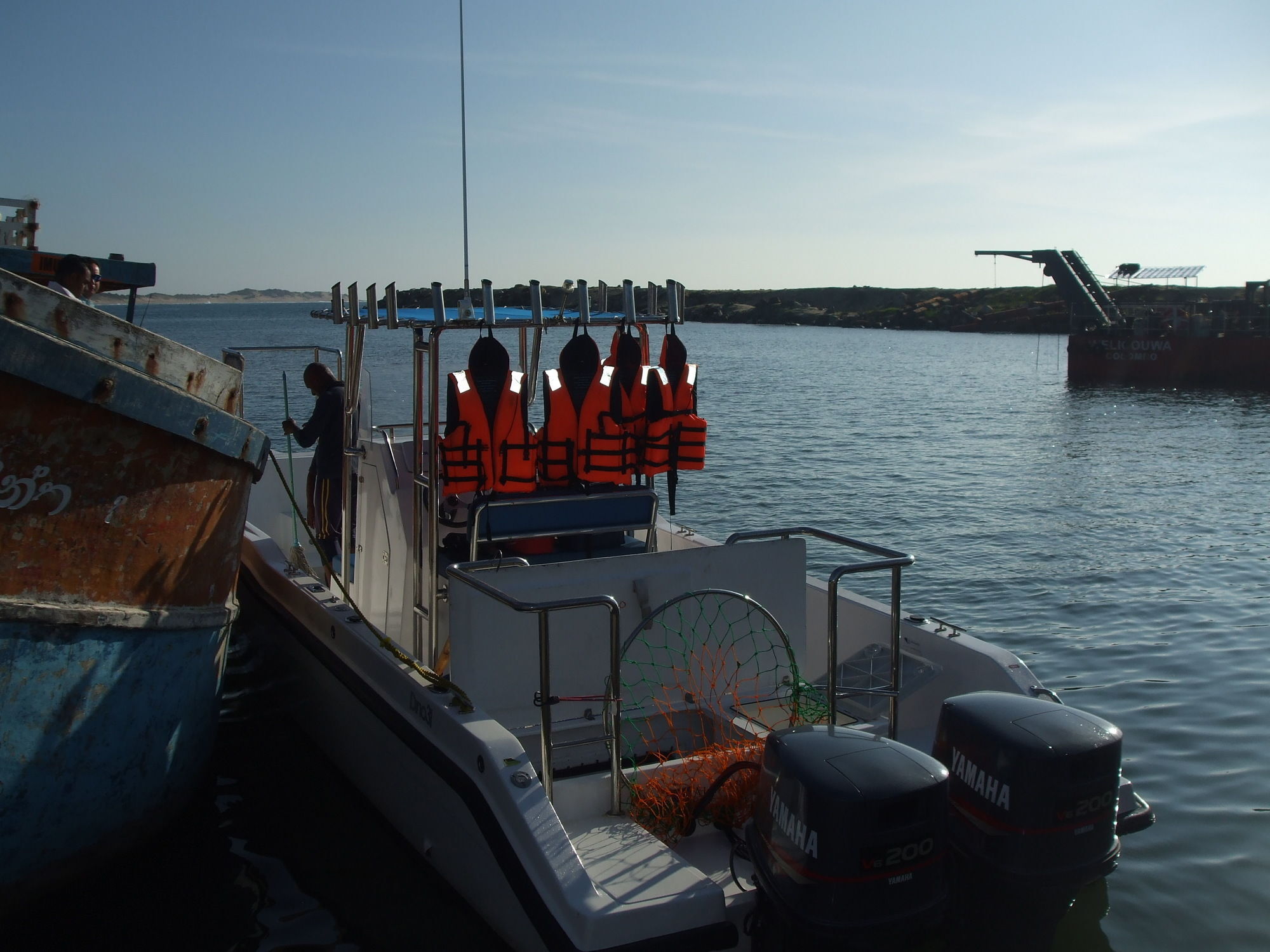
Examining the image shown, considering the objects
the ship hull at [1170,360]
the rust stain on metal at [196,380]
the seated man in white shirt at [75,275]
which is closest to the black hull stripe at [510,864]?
the rust stain on metal at [196,380]

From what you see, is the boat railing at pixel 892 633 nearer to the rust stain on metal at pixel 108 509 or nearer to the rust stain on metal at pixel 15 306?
the rust stain on metal at pixel 108 509

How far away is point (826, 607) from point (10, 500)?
3.98 metres

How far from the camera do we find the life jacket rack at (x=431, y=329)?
15.3ft

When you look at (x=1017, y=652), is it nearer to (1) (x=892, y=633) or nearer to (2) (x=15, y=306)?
(1) (x=892, y=633)

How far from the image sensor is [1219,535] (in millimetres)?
12281

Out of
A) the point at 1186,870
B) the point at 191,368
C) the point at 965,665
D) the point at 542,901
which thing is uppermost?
the point at 191,368

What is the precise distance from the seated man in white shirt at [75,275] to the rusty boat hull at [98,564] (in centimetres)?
81

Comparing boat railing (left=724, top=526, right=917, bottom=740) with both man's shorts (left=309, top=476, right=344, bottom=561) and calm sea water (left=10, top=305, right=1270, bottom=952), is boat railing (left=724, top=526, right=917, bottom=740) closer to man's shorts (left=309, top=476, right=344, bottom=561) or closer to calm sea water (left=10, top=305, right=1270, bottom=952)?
calm sea water (left=10, top=305, right=1270, bottom=952)

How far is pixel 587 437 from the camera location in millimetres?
5031

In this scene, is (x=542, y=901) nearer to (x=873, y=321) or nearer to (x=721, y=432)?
(x=721, y=432)

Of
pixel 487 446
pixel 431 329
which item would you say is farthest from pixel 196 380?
pixel 487 446

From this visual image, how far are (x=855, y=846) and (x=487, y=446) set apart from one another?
2435mm

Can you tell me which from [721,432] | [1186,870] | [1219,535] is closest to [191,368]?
[1186,870]

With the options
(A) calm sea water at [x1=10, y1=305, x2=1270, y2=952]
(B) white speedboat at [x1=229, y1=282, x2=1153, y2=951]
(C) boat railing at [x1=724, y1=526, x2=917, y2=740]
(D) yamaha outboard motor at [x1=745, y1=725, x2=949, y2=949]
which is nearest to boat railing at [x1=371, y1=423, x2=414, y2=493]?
(B) white speedboat at [x1=229, y1=282, x2=1153, y2=951]
